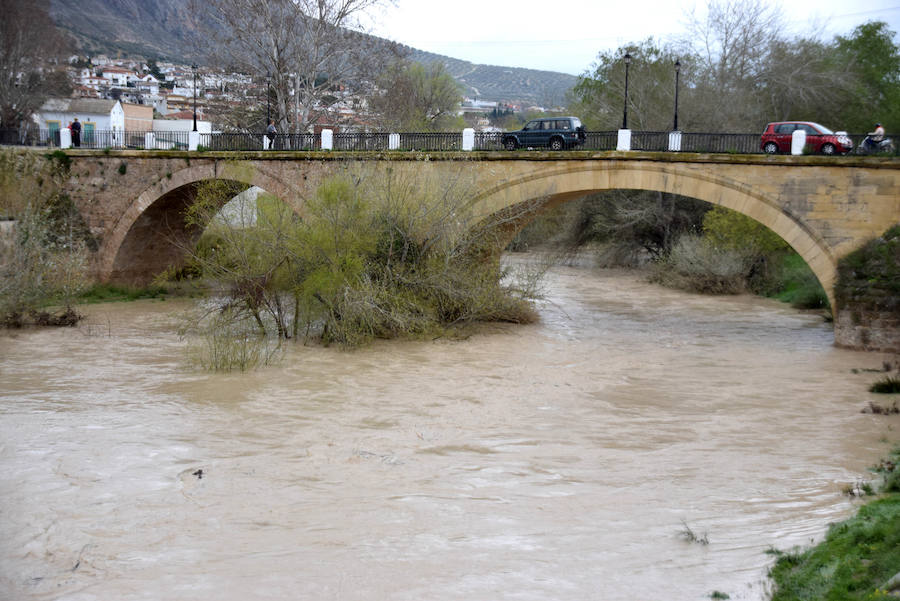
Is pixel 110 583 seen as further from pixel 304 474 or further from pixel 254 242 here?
pixel 254 242

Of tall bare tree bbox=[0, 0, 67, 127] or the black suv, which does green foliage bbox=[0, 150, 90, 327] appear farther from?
tall bare tree bbox=[0, 0, 67, 127]

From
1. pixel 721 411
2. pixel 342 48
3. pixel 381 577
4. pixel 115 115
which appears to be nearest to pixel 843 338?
pixel 721 411

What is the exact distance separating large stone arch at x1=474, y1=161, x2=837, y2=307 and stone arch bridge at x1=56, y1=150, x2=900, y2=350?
22 millimetres

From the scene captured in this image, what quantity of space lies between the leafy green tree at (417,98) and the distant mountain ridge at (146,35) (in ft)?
99.0

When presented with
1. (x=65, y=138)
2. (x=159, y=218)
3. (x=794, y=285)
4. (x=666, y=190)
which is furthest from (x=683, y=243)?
(x=65, y=138)

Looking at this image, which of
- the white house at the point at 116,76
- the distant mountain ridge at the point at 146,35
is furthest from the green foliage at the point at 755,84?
the white house at the point at 116,76

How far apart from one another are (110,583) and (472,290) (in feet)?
36.5

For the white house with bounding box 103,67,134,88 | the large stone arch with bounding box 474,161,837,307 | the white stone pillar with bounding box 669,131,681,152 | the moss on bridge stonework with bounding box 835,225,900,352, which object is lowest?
the moss on bridge stonework with bounding box 835,225,900,352

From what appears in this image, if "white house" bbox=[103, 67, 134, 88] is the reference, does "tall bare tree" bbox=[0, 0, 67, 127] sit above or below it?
below

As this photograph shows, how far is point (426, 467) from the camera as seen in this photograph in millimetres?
9742

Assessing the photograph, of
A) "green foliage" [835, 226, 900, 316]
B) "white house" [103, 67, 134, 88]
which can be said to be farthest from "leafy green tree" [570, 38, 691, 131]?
Answer: "white house" [103, 67, 134, 88]

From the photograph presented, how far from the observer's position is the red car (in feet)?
55.2

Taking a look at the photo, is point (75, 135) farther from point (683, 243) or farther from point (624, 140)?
point (683, 243)

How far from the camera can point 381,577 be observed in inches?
265
